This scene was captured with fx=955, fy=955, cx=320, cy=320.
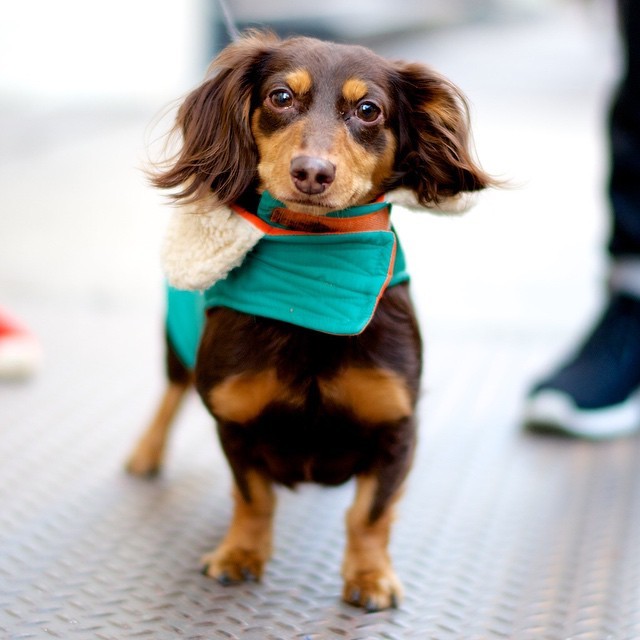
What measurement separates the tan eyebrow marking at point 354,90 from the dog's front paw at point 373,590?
0.73 meters

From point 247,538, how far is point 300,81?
2.43 ft

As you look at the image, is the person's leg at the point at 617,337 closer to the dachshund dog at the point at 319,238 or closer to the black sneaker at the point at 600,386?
the black sneaker at the point at 600,386

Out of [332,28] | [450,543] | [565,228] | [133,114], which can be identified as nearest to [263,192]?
[450,543]

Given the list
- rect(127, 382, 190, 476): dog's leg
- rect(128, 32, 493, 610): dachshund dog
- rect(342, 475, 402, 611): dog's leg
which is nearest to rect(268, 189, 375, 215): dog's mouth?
rect(128, 32, 493, 610): dachshund dog

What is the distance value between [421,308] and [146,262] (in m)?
1.10

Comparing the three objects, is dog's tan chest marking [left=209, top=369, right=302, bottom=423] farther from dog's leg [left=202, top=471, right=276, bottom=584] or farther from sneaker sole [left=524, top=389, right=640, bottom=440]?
sneaker sole [left=524, top=389, right=640, bottom=440]

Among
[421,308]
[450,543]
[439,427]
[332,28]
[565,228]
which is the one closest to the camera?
[450,543]

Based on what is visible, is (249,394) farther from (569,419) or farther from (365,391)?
(569,419)

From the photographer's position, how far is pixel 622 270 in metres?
2.30

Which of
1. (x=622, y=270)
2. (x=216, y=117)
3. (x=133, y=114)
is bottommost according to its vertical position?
(x=133, y=114)

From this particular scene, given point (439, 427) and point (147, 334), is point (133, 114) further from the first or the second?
point (439, 427)

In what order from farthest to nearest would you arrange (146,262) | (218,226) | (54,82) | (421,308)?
(54,82) < (146,262) < (421,308) < (218,226)

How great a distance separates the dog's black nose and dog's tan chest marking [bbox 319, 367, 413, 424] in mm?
281

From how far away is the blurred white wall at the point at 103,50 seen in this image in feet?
21.0
